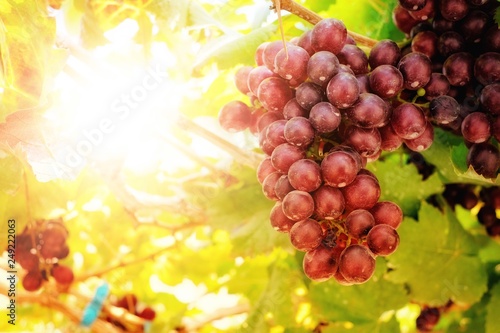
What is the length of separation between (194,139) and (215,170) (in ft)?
0.33

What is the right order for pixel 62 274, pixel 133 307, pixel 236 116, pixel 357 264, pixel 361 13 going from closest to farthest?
pixel 357 264 → pixel 236 116 → pixel 361 13 → pixel 62 274 → pixel 133 307

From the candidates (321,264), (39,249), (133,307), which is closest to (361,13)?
(321,264)

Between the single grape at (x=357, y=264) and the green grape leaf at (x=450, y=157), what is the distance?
236 mm

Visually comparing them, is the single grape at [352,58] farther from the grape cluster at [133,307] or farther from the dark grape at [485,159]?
the grape cluster at [133,307]

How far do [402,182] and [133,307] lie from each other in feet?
2.97

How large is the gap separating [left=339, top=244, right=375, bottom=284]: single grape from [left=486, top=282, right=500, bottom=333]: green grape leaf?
57cm

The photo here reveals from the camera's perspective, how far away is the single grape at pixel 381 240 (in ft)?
1.96

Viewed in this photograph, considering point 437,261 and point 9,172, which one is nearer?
point 9,172

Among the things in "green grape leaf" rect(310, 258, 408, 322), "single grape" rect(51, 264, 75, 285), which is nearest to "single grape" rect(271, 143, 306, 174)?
"green grape leaf" rect(310, 258, 408, 322)

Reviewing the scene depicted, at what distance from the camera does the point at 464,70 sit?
72 cm

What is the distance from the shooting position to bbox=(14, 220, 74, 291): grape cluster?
3.83 feet
